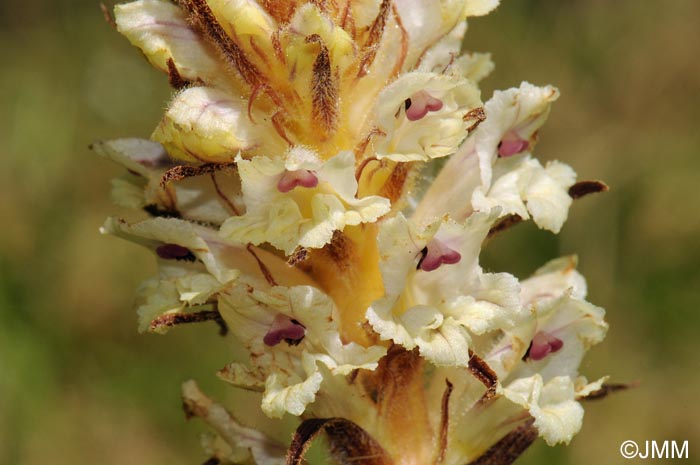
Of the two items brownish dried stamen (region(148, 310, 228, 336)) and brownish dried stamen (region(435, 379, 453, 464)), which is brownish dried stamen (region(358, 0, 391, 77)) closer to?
brownish dried stamen (region(148, 310, 228, 336))

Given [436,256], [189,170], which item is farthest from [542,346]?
[189,170]

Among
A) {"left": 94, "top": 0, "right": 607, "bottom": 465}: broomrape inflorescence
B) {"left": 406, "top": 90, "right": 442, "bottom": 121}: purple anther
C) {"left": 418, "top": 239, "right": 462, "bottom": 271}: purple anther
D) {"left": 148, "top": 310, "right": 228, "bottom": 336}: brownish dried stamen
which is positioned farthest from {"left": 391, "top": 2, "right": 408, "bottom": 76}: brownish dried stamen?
{"left": 148, "top": 310, "right": 228, "bottom": 336}: brownish dried stamen

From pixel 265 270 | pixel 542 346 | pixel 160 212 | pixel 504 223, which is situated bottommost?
pixel 160 212

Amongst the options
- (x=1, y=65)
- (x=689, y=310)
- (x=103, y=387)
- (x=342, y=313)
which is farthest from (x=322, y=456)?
(x=1, y=65)

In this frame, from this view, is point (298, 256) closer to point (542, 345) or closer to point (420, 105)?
point (420, 105)

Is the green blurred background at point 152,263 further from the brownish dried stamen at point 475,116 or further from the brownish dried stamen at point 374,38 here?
the brownish dried stamen at point 374,38

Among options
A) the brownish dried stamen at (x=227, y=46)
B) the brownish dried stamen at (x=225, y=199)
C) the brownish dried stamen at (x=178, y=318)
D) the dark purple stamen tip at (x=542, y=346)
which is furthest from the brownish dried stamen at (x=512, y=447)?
the brownish dried stamen at (x=227, y=46)
